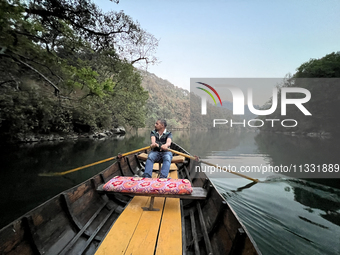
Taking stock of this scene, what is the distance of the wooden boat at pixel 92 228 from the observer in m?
1.71

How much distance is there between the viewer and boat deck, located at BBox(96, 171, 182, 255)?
1817 millimetres

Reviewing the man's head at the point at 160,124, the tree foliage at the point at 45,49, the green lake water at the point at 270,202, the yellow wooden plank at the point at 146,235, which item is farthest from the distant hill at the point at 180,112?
the yellow wooden plank at the point at 146,235

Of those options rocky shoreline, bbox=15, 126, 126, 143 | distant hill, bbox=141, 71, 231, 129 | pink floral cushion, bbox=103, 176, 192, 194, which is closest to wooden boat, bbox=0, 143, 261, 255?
pink floral cushion, bbox=103, 176, 192, 194

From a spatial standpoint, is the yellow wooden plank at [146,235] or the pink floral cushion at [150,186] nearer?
the yellow wooden plank at [146,235]

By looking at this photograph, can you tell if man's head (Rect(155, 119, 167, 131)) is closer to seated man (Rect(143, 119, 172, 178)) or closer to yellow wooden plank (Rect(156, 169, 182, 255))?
seated man (Rect(143, 119, 172, 178))

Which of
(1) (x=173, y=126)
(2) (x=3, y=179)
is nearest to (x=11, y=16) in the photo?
(2) (x=3, y=179)

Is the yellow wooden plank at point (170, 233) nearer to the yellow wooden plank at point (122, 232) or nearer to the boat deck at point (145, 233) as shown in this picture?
the boat deck at point (145, 233)

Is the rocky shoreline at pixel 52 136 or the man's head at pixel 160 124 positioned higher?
the man's head at pixel 160 124

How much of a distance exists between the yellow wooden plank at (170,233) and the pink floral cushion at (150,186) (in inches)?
12.0

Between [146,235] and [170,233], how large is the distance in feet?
0.97

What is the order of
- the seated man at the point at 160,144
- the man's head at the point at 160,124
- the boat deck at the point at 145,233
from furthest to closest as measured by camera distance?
the man's head at the point at 160,124 < the seated man at the point at 160,144 < the boat deck at the point at 145,233

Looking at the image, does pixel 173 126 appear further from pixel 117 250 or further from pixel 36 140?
pixel 117 250

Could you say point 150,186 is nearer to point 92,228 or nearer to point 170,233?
point 170,233

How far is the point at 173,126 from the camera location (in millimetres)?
94438
